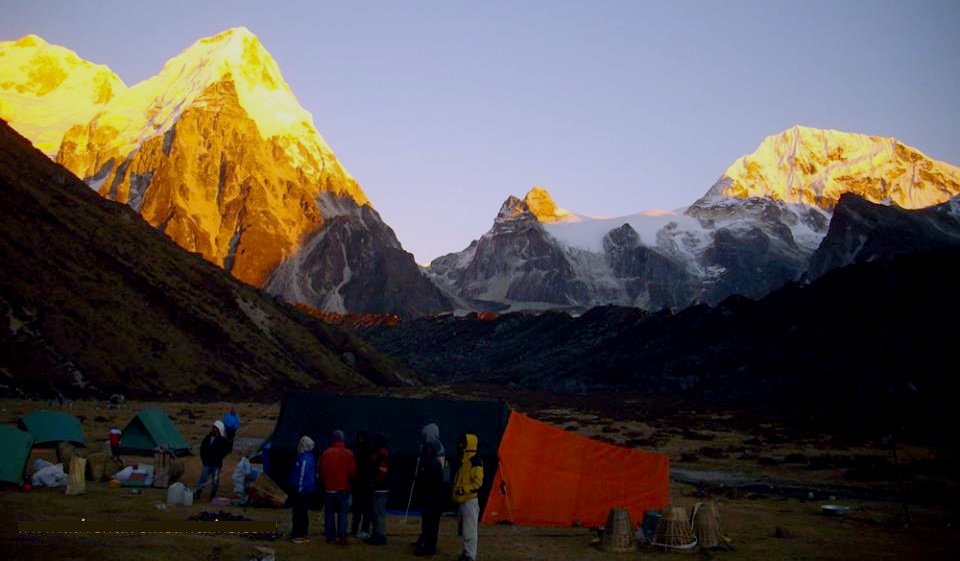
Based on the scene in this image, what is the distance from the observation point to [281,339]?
91.9 metres

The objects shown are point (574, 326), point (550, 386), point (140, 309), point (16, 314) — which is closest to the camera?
point (16, 314)

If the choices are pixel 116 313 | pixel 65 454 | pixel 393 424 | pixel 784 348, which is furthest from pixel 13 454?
pixel 784 348

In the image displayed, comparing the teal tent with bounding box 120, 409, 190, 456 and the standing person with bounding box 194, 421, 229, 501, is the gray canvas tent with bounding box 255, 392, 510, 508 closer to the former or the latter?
the standing person with bounding box 194, 421, 229, 501

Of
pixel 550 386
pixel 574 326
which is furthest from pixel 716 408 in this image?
pixel 574 326

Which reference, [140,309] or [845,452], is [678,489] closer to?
[845,452]

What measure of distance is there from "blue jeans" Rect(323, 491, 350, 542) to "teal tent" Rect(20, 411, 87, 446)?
16.0 m

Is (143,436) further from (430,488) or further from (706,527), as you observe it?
(706,527)

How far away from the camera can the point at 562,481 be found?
2056 centimetres

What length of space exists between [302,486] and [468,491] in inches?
128

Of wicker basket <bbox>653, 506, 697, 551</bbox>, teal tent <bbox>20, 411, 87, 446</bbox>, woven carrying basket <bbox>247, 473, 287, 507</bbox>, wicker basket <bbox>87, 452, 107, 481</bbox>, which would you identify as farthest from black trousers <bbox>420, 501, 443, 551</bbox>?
teal tent <bbox>20, 411, 87, 446</bbox>

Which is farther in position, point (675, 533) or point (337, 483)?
point (675, 533)

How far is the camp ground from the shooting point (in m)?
20.3

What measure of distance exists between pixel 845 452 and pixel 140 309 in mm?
53375

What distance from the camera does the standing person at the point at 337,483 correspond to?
16.3m
